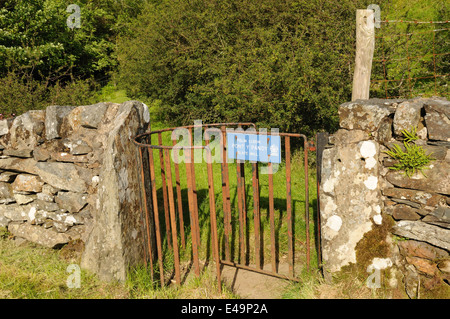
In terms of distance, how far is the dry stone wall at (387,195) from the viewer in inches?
116

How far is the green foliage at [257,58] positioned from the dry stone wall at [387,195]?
343 centimetres

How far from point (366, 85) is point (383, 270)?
9.89 ft

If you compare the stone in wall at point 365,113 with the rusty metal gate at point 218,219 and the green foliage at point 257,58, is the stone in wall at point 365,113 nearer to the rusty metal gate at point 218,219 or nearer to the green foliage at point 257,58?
the rusty metal gate at point 218,219

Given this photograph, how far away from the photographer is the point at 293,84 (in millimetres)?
6598

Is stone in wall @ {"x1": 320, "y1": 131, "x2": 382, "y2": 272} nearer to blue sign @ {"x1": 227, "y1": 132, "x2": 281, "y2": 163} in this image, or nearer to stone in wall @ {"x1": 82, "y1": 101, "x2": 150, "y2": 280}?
blue sign @ {"x1": 227, "y1": 132, "x2": 281, "y2": 163}

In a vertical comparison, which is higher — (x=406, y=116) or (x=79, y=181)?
(x=406, y=116)

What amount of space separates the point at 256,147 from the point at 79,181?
6.48 ft

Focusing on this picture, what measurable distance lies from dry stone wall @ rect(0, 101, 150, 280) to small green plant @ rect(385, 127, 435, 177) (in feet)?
8.46

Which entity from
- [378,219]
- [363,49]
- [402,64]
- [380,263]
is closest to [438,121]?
[378,219]

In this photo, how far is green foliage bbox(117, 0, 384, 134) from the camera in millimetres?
6719

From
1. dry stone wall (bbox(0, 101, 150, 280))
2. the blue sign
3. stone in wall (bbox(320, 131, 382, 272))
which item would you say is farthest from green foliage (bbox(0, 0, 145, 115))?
stone in wall (bbox(320, 131, 382, 272))

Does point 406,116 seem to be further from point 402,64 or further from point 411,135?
point 402,64

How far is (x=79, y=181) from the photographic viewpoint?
13.0 ft

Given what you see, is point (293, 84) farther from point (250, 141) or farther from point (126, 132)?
point (126, 132)
